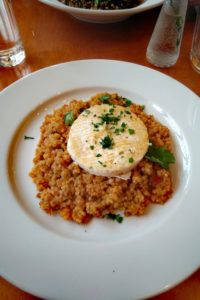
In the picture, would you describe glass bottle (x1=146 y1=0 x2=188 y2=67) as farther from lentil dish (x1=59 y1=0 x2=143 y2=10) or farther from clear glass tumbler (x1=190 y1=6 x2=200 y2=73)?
lentil dish (x1=59 y1=0 x2=143 y2=10)

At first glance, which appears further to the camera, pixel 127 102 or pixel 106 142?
pixel 127 102

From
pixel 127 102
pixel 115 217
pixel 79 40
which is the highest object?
pixel 79 40

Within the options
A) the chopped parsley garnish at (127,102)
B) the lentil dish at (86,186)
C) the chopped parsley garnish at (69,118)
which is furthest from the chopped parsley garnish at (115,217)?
the chopped parsley garnish at (127,102)

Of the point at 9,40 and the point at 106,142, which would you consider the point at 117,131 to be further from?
the point at 9,40

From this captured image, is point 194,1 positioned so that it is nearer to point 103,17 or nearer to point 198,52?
point 198,52


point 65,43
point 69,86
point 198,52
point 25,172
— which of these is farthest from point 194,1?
point 25,172

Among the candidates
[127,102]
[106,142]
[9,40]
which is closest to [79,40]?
[9,40]
